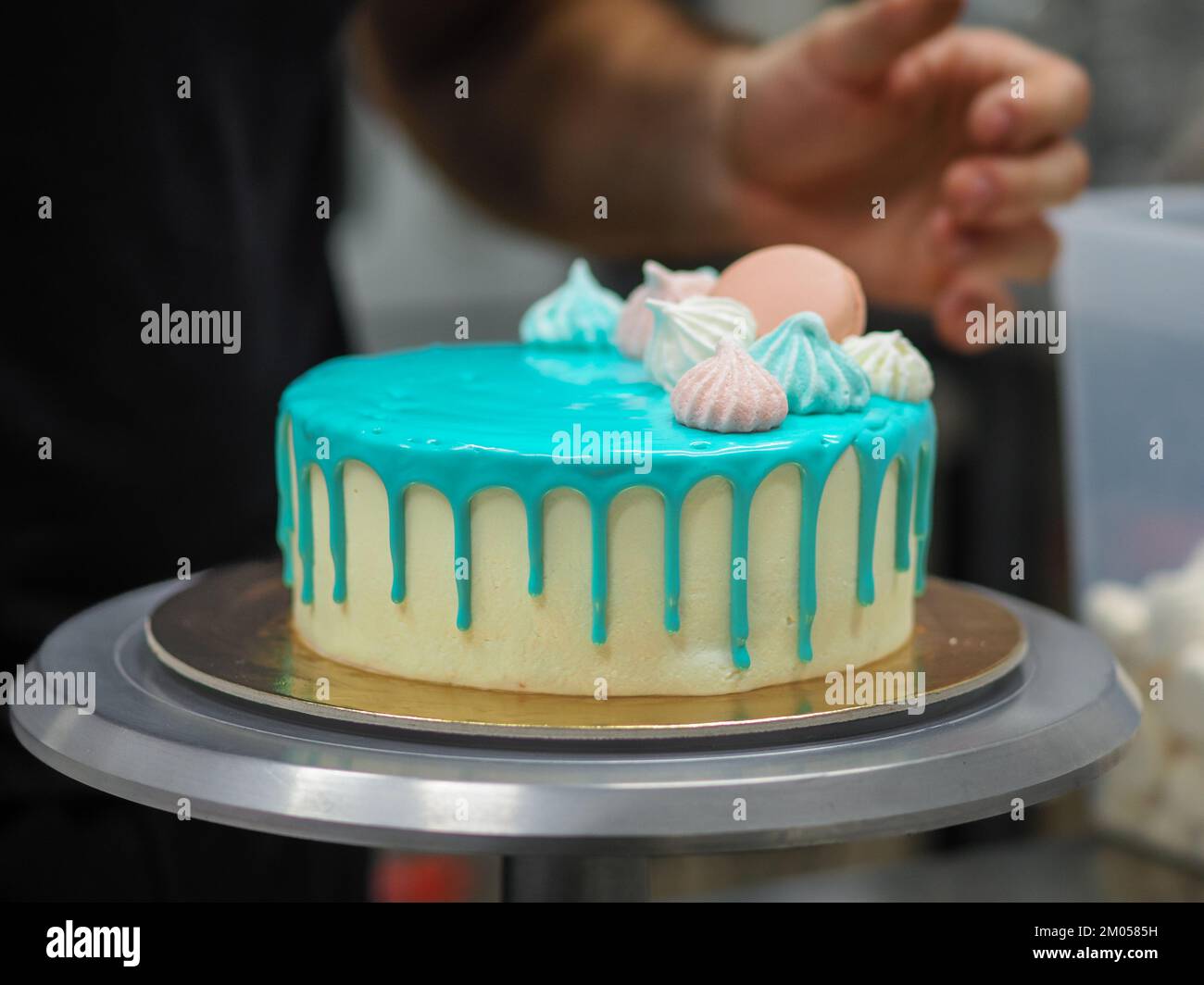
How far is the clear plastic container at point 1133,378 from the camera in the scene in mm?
1776

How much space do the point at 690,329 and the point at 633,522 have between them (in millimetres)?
238

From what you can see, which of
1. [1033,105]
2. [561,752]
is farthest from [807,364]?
[1033,105]

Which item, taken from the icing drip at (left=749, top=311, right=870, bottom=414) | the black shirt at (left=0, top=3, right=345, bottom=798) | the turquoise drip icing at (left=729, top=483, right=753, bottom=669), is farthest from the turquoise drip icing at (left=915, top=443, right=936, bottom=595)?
the black shirt at (left=0, top=3, right=345, bottom=798)

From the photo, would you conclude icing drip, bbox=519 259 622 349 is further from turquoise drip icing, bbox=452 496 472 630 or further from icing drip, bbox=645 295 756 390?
turquoise drip icing, bbox=452 496 472 630

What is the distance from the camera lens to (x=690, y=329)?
132 centimetres

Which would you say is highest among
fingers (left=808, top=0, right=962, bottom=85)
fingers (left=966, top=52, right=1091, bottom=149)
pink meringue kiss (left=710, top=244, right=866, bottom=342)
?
fingers (left=808, top=0, right=962, bottom=85)

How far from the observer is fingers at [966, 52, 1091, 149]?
179cm

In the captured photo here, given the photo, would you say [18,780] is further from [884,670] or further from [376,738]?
[884,670]

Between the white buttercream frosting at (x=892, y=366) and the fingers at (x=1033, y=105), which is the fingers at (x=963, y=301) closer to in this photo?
the fingers at (x=1033, y=105)

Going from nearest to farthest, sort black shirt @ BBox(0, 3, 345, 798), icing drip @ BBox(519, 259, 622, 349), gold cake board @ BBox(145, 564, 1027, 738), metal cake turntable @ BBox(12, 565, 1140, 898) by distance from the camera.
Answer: metal cake turntable @ BBox(12, 565, 1140, 898)
gold cake board @ BBox(145, 564, 1027, 738)
icing drip @ BBox(519, 259, 622, 349)
black shirt @ BBox(0, 3, 345, 798)

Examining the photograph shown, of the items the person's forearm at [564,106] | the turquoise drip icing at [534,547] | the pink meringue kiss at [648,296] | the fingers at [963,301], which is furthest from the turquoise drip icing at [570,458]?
the person's forearm at [564,106]

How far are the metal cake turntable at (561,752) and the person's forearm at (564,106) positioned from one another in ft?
3.94

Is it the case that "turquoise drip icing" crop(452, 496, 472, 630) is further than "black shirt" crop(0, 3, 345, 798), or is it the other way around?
"black shirt" crop(0, 3, 345, 798)

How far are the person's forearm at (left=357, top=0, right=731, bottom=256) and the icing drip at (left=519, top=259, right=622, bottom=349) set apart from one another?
0.64 m
